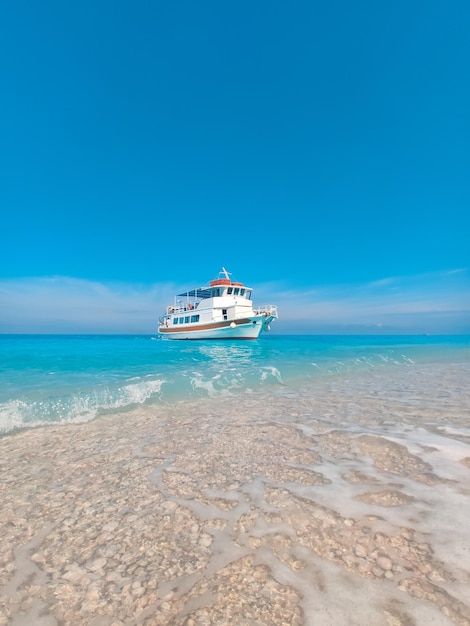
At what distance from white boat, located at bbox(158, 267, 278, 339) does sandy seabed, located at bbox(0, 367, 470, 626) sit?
39479 mm

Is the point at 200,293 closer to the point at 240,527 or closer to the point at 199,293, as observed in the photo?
the point at 199,293

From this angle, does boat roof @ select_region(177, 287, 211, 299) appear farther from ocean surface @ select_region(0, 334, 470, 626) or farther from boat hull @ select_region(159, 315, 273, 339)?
ocean surface @ select_region(0, 334, 470, 626)

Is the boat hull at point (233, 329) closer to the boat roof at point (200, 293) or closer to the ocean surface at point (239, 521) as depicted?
the boat roof at point (200, 293)

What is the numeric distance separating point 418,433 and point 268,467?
318cm

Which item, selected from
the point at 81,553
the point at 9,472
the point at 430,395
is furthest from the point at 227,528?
the point at 430,395

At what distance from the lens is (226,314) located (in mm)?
47469

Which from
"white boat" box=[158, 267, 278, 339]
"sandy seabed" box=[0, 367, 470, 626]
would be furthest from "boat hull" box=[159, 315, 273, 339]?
"sandy seabed" box=[0, 367, 470, 626]

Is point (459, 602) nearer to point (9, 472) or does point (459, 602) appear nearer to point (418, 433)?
point (418, 433)

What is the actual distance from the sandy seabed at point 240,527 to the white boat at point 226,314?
130 feet

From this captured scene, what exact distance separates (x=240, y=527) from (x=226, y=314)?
1756 inches

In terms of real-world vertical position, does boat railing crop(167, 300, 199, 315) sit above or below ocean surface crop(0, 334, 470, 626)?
above

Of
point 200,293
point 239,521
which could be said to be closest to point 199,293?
point 200,293

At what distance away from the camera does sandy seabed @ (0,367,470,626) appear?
1992mm

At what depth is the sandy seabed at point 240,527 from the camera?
199 cm
